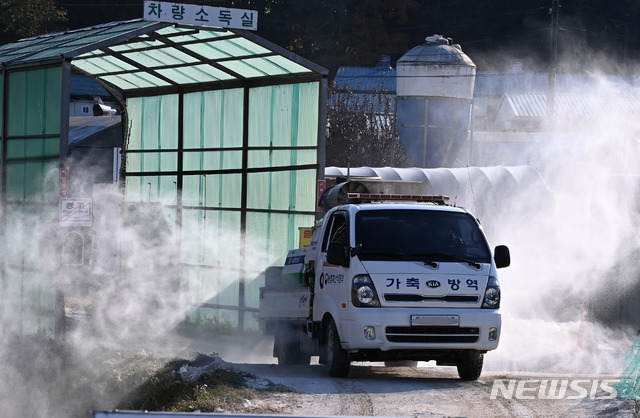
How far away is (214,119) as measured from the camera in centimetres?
2278

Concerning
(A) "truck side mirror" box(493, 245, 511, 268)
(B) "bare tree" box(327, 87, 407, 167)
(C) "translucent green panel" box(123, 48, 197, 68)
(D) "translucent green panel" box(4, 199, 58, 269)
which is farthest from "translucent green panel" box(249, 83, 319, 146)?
(B) "bare tree" box(327, 87, 407, 167)

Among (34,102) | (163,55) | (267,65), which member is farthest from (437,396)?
(163,55)

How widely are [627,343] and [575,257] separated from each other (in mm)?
4095

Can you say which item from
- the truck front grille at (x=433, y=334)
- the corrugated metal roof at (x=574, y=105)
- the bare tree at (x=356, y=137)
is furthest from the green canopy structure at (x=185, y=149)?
the corrugated metal roof at (x=574, y=105)

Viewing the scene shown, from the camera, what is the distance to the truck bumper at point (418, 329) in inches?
502

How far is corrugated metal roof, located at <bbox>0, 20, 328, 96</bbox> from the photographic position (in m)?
19.0

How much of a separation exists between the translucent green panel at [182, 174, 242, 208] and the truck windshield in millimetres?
8812

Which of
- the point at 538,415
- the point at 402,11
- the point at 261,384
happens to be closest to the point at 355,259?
the point at 261,384

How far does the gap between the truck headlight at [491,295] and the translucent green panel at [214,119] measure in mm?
9850

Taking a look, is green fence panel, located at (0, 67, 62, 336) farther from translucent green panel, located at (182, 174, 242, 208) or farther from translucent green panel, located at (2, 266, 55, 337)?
translucent green panel, located at (182, 174, 242, 208)

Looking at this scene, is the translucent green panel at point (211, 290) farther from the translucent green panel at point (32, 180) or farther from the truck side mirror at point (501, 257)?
the truck side mirror at point (501, 257)

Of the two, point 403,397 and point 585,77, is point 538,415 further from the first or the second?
point 585,77

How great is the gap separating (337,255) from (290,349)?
2.96 metres

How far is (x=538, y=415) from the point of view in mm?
10578
